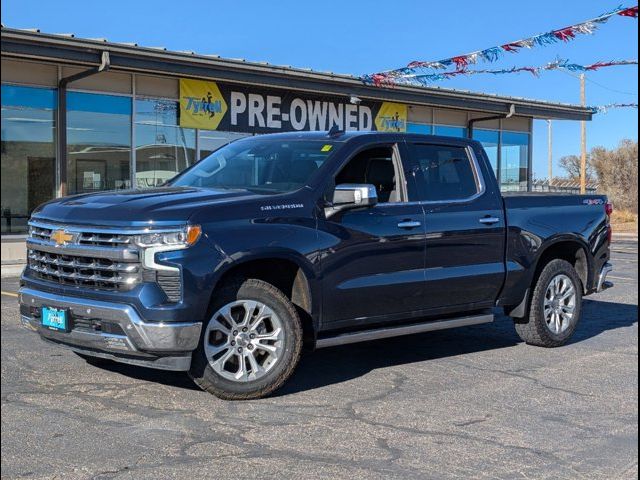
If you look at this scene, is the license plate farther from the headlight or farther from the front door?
the front door

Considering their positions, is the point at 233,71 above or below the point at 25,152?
above

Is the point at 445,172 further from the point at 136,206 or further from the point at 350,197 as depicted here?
the point at 136,206

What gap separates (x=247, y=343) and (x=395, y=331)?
140 centimetres

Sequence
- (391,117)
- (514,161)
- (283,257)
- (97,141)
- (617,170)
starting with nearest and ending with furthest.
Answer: (283,257), (97,141), (391,117), (514,161), (617,170)

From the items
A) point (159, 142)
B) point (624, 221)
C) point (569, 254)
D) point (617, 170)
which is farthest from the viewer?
point (617, 170)

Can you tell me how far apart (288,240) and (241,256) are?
0.41 metres

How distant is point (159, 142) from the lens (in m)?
17.7

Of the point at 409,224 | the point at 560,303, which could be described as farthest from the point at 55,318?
the point at 560,303

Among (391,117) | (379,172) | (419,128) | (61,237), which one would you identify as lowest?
(61,237)

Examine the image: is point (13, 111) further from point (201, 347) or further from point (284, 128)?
point (201, 347)

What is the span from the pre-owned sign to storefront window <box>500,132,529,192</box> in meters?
5.49

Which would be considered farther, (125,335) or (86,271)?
(86,271)

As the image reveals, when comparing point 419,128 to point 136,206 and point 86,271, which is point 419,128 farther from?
point 86,271

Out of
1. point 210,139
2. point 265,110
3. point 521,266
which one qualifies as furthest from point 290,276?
point 265,110
